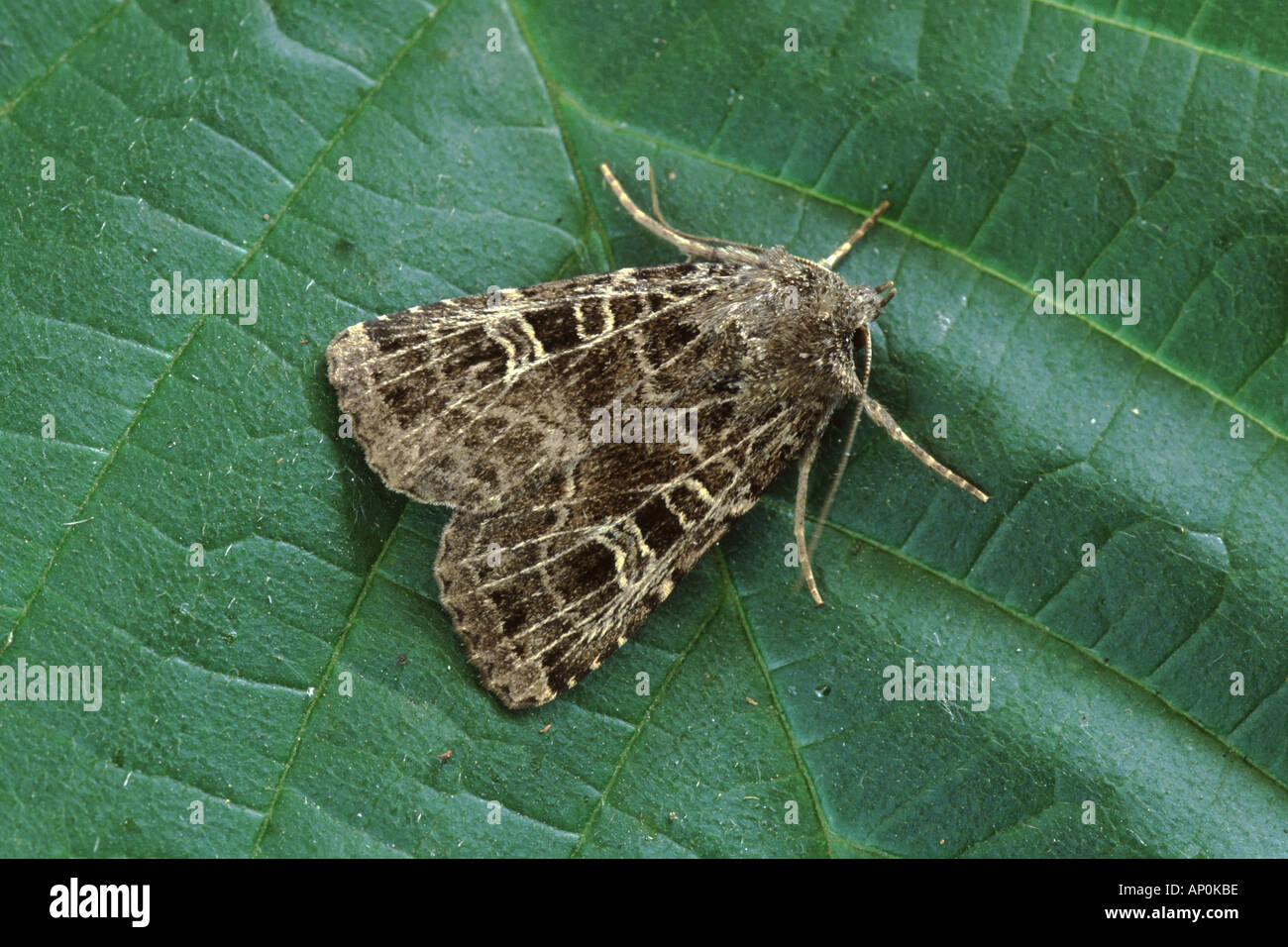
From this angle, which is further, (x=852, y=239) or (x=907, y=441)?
(x=852, y=239)

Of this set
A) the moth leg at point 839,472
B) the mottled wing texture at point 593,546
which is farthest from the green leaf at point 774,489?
the mottled wing texture at point 593,546

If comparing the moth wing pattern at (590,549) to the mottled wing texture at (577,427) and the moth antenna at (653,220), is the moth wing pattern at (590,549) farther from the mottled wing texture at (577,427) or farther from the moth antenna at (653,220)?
the moth antenna at (653,220)

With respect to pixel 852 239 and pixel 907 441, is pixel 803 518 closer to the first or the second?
pixel 907 441

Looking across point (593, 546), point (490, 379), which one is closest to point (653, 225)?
point (490, 379)

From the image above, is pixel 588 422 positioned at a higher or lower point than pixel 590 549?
higher

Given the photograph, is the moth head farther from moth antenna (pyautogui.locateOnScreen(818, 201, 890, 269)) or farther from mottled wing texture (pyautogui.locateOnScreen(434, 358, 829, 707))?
mottled wing texture (pyautogui.locateOnScreen(434, 358, 829, 707))

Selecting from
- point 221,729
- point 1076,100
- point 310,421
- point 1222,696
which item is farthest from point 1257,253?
point 221,729

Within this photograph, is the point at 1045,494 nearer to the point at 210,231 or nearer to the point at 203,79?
the point at 210,231
